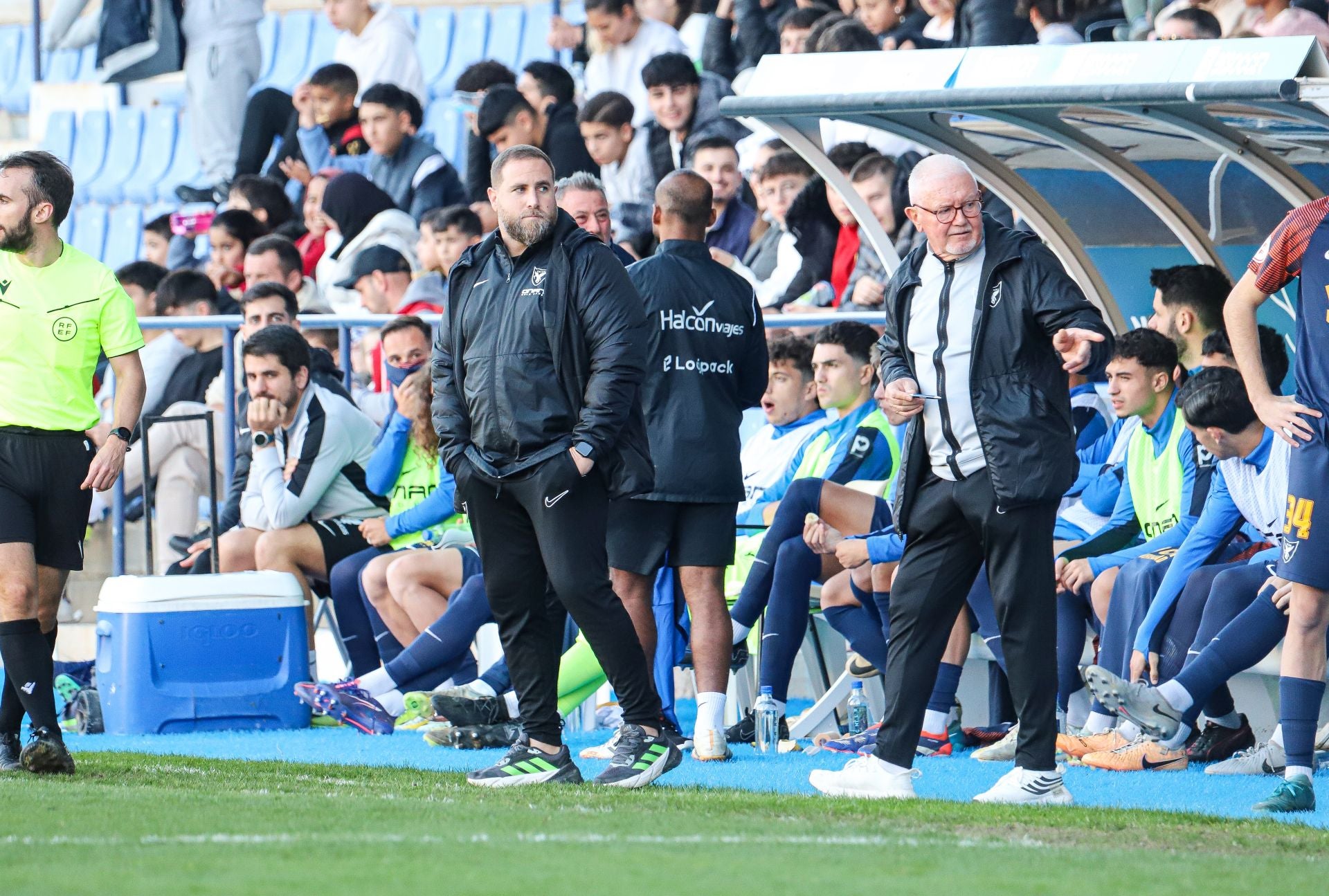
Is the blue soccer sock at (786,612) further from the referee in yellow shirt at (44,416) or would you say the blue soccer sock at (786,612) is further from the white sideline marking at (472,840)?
the white sideline marking at (472,840)

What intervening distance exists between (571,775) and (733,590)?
2317mm

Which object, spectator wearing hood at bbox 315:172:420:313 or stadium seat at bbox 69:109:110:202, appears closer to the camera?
spectator wearing hood at bbox 315:172:420:313

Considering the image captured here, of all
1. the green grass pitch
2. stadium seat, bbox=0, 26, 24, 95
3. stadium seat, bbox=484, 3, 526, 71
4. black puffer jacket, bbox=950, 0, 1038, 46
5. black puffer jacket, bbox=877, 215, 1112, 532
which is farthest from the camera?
stadium seat, bbox=0, 26, 24, 95

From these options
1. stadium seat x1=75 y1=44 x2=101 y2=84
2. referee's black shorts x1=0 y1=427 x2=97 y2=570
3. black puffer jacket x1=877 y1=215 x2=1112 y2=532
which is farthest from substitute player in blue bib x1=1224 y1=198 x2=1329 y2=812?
stadium seat x1=75 y1=44 x2=101 y2=84

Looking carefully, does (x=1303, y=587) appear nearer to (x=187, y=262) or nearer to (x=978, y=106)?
(x=978, y=106)

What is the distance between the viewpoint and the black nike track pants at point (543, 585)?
638 centimetres

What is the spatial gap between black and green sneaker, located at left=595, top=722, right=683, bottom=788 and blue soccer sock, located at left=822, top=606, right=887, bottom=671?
177 cm

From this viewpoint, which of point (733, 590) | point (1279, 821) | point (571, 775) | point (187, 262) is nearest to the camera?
point (1279, 821)

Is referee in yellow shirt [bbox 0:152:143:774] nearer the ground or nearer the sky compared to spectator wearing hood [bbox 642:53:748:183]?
nearer the ground

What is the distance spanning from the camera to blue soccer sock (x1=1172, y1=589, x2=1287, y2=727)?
6973 millimetres

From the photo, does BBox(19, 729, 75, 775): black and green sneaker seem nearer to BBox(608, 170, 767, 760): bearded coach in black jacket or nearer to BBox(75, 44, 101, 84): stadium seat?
BBox(608, 170, 767, 760): bearded coach in black jacket

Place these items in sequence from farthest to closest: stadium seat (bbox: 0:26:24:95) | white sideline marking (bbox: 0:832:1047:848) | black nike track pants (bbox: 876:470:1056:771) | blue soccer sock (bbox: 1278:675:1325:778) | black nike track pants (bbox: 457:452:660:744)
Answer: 1. stadium seat (bbox: 0:26:24:95)
2. black nike track pants (bbox: 457:452:660:744)
3. blue soccer sock (bbox: 1278:675:1325:778)
4. black nike track pants (bbox: 876:470:1056:771)
5. white sideline marking (bbox: 0:832:1047:848)

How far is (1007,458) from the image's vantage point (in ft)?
19.6

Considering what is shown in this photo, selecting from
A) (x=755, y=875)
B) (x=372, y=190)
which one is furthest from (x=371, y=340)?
(x=755, y=875)
